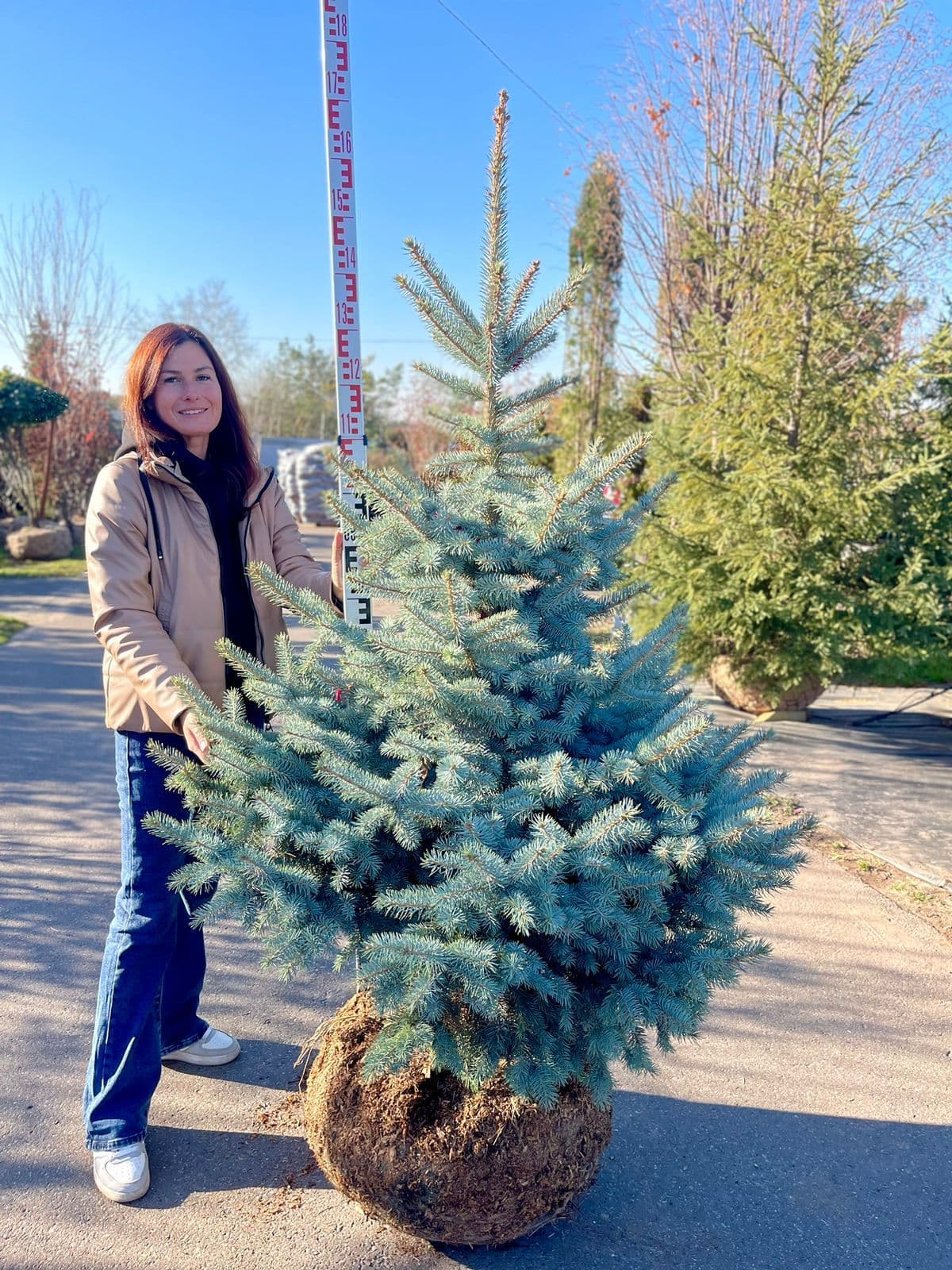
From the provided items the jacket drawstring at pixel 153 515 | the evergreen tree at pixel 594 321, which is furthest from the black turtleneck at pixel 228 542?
the evergreen tree at pixel 594 321

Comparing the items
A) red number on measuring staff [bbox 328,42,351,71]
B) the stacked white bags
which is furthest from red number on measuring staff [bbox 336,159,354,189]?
the stacked white bags

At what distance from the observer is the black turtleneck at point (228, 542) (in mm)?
2570

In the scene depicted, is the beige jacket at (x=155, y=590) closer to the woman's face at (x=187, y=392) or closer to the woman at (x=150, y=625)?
the woman at (x=150, y=625)

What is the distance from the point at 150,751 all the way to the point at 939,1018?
9.67 feet

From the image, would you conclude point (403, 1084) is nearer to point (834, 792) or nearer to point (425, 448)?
point (834, 792)

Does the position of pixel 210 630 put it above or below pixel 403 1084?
above

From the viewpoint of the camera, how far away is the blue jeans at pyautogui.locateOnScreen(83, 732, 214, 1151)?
2451mm

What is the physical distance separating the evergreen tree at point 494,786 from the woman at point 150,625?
0.29 meters

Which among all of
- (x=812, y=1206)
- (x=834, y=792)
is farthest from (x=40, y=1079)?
(x=834, y=792)

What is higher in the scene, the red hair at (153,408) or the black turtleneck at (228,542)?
the red hair at (153,408)

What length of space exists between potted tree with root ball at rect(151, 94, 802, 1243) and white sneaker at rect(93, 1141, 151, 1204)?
1.76ft

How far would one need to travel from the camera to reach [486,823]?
6.02ft

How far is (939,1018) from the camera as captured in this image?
3.38m

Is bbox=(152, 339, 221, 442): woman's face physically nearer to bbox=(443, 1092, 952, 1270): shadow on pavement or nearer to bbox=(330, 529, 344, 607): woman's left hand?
bbox=(330, 529, 344, 607): woman's left hand
